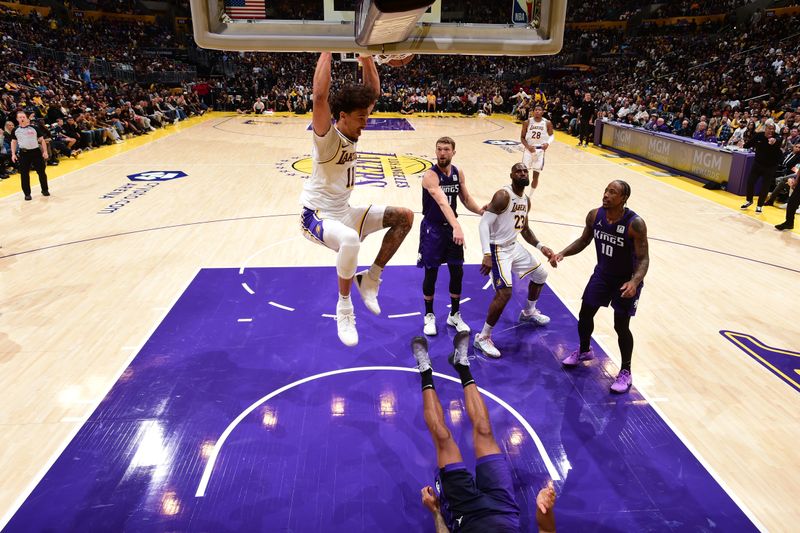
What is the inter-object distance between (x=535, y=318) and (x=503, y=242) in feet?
3.81

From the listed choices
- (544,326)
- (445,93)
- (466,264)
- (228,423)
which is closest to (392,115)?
(445,93)

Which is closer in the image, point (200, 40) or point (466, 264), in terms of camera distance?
point (200, 40)

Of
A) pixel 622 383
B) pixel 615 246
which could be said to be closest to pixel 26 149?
pixel 615 246

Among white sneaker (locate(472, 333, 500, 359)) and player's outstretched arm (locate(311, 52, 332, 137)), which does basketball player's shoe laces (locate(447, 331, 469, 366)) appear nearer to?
white sneaker (locate(472, 333, 500, 359))

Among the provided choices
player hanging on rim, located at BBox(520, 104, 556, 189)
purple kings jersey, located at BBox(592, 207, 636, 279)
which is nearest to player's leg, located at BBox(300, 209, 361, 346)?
purple kings jersey, located at BBox(592, 207, 636, 279)

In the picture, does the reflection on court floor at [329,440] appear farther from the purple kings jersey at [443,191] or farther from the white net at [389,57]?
the white net at [389,57]

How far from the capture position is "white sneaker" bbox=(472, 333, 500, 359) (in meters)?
5.52

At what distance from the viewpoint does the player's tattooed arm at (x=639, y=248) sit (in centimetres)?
455

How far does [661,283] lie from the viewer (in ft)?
24.4

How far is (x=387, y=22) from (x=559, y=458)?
3307 millimetres

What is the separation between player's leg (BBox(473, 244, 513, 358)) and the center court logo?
7.10m

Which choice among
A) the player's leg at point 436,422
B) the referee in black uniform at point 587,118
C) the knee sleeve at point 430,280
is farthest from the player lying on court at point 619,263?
the referee in black uniform at point 587,118

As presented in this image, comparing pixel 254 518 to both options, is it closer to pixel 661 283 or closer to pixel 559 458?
pixel 559 458

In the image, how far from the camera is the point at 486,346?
558 centimetres
